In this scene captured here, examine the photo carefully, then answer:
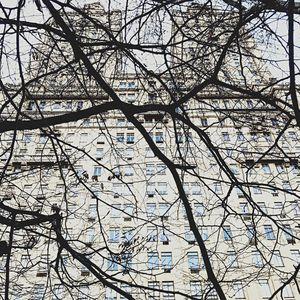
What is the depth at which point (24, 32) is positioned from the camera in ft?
9.56

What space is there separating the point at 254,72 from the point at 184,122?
68cm

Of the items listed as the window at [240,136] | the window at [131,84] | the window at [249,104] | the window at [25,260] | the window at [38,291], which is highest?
the window at [131,84]

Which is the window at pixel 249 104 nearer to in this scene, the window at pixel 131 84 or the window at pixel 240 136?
→ the window at pixel 240 136

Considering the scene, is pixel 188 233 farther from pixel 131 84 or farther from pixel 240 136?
pixel 131 84

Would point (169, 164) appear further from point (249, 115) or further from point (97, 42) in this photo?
point (97, 42)

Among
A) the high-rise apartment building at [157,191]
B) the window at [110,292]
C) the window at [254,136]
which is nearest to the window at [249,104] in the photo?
the high-rise apartment building at [157,191]

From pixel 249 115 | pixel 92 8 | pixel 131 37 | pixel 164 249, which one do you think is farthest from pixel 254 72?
pixel 164 249

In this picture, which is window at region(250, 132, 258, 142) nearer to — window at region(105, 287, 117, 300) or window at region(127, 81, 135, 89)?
window at region(127, 81, 135, 89)

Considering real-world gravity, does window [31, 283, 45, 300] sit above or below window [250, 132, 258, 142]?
below

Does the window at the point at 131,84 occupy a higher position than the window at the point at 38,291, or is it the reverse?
the window at the point at 131,84

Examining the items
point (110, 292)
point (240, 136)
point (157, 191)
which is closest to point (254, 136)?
point (240, 136)

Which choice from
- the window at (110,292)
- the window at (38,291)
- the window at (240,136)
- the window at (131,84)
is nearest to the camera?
the window at (38,291)

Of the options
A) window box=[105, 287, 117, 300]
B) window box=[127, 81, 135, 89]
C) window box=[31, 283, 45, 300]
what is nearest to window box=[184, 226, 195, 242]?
window box=[105, 287, 117, 300]

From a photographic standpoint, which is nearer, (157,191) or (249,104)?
(249,104)
